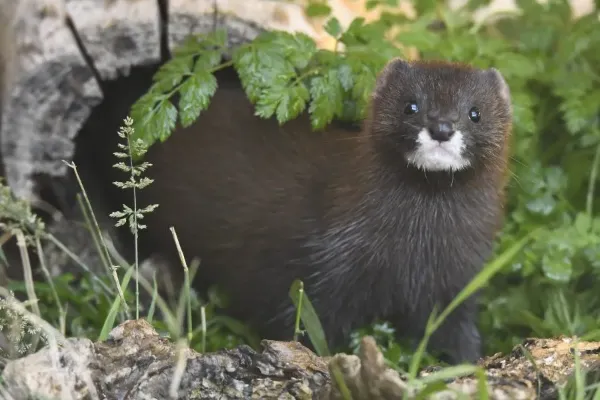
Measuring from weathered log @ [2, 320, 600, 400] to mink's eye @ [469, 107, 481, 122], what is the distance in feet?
2.88

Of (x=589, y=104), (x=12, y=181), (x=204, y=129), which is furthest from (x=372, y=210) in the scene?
(x=12, y=181)

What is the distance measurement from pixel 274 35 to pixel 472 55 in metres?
0.96

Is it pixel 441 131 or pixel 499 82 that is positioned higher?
pixel 499 82

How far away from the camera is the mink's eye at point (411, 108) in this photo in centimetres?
287

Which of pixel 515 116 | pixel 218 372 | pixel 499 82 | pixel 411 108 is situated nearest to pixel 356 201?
pixel 411 108

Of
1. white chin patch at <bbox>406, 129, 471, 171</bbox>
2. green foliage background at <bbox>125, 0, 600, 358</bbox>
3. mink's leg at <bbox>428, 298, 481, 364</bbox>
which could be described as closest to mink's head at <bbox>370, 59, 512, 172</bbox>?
white chin patch at <bbox>406, 129, 471, 171</bbox>

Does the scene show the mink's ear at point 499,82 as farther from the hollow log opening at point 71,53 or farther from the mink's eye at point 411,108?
the hollow log opening at point 71,53

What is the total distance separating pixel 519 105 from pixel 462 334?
1.01m

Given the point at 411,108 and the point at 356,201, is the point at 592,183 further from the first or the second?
the point at 411,108

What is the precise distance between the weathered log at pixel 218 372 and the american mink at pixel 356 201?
0.80 metres

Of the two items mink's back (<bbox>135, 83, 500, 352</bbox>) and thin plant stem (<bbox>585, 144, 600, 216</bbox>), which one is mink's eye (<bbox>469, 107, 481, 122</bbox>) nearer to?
mink's back (<bbox>135, 83, 500, 352</bbox>)

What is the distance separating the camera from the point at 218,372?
2.25m

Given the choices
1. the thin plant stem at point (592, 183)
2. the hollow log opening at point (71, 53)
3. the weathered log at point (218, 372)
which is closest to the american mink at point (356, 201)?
the hollow log opening at point (71, 53)

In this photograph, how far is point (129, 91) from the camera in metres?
4.12
